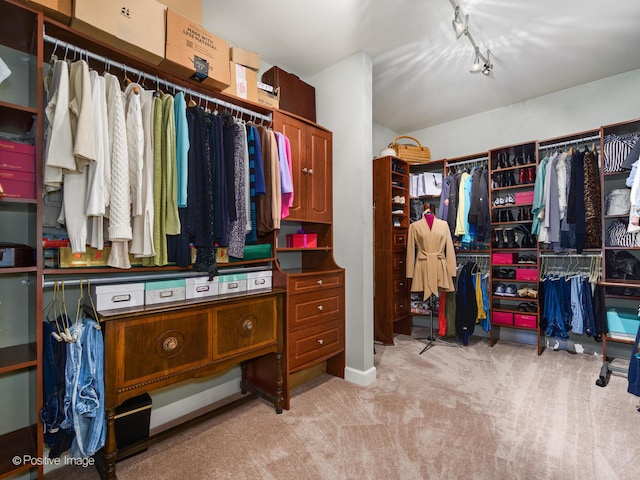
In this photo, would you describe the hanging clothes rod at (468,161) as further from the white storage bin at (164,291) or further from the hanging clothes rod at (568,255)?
the white storage bin at (164,291)

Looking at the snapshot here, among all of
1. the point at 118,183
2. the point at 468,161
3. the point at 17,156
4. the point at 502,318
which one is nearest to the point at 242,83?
the point at 118,183

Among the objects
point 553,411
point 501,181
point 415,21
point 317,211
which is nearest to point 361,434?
point 553,411

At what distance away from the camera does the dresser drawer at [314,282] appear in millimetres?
2299

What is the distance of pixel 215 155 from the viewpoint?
6.25 feet

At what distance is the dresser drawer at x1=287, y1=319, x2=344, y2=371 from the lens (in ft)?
7.50

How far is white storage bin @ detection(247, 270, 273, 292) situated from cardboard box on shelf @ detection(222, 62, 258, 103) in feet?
4.12

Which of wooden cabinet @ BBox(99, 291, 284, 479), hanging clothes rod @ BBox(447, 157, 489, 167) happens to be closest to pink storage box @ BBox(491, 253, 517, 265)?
hanging clothes rod @ BBox(447, 157, 489, 167)

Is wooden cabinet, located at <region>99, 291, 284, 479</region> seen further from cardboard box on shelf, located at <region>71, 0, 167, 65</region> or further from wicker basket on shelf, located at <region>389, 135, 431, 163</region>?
wicker basket on shelf, located at <region>389, 135, 431, 163</region>

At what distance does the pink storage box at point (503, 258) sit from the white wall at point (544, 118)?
4.69 feet

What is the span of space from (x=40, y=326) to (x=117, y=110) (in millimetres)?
1054

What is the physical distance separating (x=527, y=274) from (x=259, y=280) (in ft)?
10.2

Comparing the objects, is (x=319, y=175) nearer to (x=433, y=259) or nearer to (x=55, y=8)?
(x=433, y=259)

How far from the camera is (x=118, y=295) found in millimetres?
1587

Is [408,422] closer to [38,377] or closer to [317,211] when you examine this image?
[317,211]
